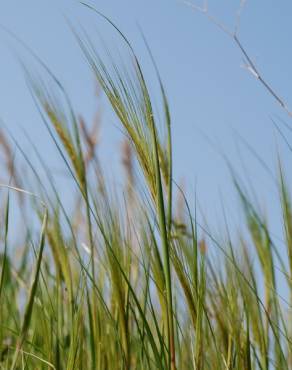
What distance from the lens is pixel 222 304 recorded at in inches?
38.5

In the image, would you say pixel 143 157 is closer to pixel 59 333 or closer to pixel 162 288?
pixel 162 288

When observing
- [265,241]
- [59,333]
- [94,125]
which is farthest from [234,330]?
[94,125]

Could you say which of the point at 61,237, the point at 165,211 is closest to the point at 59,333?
the point at 61,237

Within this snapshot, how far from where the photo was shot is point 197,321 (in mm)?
790

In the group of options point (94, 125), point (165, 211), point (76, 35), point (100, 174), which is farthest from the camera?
point (94, 125)

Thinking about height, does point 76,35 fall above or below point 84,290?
above

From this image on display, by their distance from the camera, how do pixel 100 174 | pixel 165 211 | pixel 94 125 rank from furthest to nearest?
1. pixel 94 125
2. pixel 100 174
3. pixel 165 211

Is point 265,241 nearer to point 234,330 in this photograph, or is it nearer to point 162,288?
point 234,330

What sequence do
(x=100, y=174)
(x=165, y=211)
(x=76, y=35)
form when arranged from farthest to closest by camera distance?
(x=100, y=174), (x=76, y=35), (x=165, y=211)

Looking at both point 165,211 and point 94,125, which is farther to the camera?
point 94,125

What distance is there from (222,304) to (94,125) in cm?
54

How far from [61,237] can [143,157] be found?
28 cm

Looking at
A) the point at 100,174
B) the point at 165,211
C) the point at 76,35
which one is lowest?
the point at 165,211

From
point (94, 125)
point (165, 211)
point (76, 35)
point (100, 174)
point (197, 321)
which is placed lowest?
point (197, 321)
